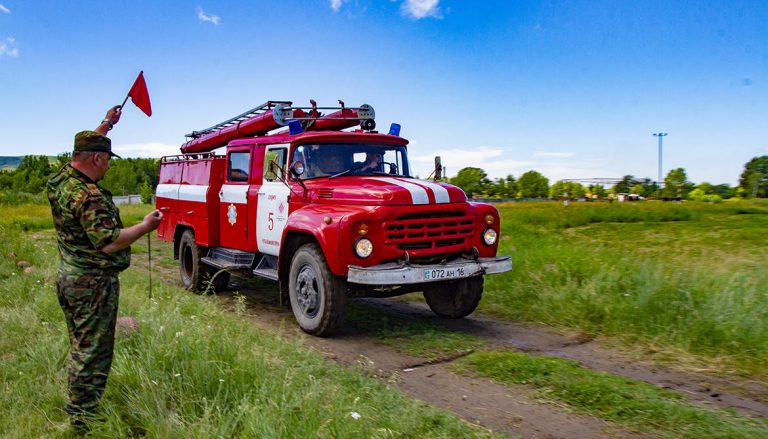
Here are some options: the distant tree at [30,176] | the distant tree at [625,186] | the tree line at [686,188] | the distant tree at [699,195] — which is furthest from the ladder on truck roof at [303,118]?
the distant tree at [30,176]

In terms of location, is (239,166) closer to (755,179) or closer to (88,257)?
(88,257)

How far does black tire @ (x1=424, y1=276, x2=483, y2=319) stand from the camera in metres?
7.04

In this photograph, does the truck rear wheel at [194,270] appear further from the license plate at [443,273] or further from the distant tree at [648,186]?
the distant tree at [648,186]

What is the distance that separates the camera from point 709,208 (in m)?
19.4

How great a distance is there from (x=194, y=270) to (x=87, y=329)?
569 centimetres

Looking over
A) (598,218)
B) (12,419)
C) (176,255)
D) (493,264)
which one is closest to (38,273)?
(176,255)

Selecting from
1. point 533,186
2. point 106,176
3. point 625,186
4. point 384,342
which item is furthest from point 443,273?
point 106,176

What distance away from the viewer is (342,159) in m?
7.29

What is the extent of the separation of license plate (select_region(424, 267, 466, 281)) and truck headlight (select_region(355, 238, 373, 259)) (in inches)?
24.2

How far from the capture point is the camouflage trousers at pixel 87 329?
3.56 metres

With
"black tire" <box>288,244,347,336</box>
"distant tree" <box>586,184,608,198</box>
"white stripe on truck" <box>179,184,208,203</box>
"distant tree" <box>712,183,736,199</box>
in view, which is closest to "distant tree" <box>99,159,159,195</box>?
"distant tree" <box>586,184,608,198</box>

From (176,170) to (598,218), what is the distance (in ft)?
43.4

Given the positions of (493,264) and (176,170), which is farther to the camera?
(176,170)

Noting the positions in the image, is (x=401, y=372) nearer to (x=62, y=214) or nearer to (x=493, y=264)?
(x=493, y=264)
